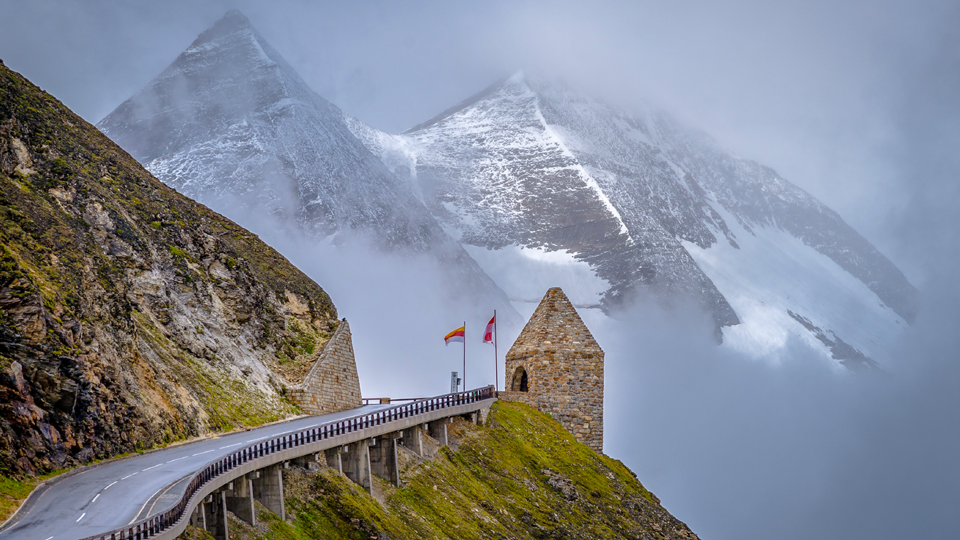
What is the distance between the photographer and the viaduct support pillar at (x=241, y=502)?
35.2m

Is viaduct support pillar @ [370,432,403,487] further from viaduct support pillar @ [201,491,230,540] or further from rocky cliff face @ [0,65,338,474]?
viaduct support pillar @ [201,491,230,540]

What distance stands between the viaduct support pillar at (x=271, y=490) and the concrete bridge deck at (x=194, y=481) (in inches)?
1.4

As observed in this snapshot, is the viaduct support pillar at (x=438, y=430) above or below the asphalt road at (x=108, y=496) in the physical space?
above

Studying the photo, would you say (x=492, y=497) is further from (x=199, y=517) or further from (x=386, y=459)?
(x=199, y=517)

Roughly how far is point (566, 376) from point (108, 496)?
37665mm

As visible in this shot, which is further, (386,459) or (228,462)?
(386,459)

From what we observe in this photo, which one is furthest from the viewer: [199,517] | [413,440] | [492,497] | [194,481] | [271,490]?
[492,497]

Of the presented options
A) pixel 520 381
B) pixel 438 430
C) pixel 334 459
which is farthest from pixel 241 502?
pixel 520 381

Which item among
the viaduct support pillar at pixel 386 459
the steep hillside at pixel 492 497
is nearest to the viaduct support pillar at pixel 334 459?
the steep hillside at pixel 492 497

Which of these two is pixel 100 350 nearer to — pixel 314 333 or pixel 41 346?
pixel 41 346

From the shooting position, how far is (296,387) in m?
61.7

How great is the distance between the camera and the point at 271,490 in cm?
3722

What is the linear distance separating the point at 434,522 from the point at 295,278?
105 ft

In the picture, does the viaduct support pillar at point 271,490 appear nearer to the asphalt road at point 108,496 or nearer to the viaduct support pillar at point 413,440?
the asphalt road at point 108,496
